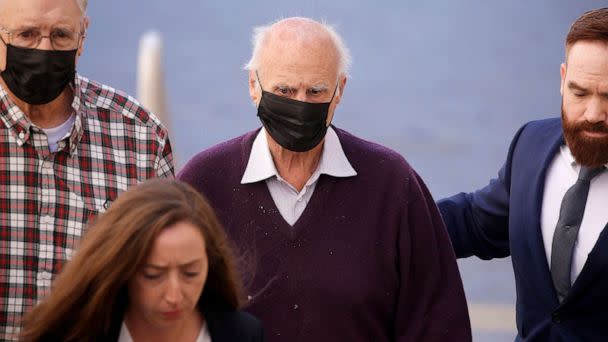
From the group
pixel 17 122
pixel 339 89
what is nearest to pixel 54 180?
pixel 17 122

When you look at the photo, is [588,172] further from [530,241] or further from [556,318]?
[556,318]

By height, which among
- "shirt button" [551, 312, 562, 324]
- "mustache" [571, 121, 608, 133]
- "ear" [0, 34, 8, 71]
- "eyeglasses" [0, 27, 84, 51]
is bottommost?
"shirt button" [551, 312, 562, 324]

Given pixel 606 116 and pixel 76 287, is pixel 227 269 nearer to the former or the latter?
pixel 76 287

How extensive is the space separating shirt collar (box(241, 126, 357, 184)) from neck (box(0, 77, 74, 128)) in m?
0.66

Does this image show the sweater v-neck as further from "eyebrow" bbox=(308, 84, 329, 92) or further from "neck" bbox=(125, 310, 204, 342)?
"neck" bbox=(125, 310, 204, 342)

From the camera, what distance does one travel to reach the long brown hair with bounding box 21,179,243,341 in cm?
404

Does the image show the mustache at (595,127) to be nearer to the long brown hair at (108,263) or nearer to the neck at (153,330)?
the long brown hair at (108,263)

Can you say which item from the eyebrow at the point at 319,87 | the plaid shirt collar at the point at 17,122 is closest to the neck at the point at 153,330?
the plaid shirt collar at the point at 17,122

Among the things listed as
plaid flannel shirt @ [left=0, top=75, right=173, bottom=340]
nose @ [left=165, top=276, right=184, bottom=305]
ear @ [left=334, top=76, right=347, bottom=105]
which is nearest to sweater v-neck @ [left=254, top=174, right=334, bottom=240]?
ear @ [left=334, top=76, right=347, bottom=105]

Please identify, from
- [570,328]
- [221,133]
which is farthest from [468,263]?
[570,328]

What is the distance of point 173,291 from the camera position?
13.1ft

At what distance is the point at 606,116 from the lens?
5.22 meters

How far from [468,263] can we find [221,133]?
4686mm

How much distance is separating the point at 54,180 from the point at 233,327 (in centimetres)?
106
